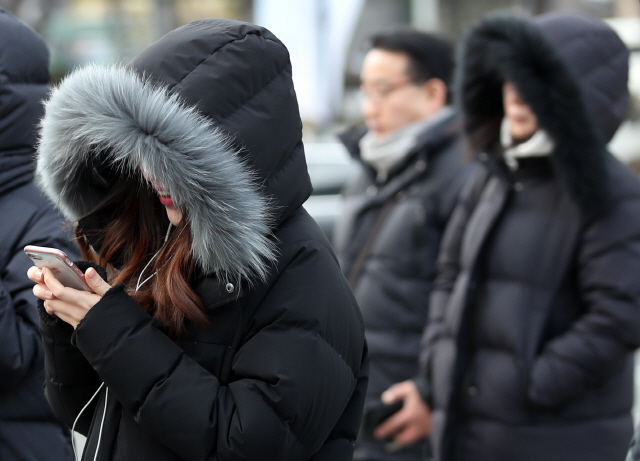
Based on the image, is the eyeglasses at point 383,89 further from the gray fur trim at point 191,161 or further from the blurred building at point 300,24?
the blurred building at point 300,24

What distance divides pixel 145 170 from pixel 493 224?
57.2 inches

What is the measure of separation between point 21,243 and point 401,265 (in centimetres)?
157

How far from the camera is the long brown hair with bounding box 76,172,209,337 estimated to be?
1529 mm

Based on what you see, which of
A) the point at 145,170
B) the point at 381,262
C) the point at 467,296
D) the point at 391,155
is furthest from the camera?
the point at 391,155

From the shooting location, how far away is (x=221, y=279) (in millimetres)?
1527

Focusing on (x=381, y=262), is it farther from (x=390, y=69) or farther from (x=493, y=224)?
(x=390, y=69)

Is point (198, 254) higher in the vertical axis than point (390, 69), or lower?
higher

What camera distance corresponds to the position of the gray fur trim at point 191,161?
1.48m

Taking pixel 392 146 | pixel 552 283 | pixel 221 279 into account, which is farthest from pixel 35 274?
pixel 392 146

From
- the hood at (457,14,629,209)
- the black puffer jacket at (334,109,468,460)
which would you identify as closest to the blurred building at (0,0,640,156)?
the black puffer jacket at (334,109,468,460)

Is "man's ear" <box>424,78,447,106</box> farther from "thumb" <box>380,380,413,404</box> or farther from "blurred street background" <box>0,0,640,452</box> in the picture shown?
"blurred street background" <box>0,0,640,452</box>

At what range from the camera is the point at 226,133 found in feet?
5.01

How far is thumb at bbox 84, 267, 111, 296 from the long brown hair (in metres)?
0.07

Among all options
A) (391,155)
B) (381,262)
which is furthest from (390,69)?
(381,262)
